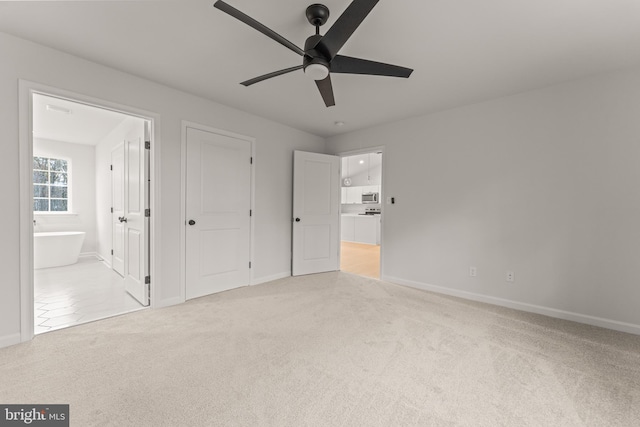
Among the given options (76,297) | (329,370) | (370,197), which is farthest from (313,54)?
(370,197)

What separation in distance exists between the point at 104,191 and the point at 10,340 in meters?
3.96

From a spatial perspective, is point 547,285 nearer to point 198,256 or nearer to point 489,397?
point 489,397

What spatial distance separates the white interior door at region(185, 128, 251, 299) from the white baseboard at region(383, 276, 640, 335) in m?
2.50

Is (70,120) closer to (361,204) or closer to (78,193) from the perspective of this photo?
(78,193)

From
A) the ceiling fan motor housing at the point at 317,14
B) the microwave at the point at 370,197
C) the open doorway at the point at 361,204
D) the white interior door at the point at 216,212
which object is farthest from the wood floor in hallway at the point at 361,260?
the ceiling fan motor housing at the point at 317,14

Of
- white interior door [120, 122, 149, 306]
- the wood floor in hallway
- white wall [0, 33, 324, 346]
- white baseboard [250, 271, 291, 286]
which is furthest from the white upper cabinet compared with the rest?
white interior door [120, 122, 149, 306]

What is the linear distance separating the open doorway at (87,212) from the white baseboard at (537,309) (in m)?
3.54

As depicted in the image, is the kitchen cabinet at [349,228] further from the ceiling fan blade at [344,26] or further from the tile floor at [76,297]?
the ceiling fan blade at [344,26]

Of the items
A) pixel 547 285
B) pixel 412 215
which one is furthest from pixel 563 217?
pixel 412 215

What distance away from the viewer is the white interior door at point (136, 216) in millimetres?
2994

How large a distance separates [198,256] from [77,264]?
144 inches

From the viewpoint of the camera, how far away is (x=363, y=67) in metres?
1.90

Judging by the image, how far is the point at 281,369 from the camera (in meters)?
1.87

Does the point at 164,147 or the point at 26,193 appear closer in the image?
→ the point at 26,193
